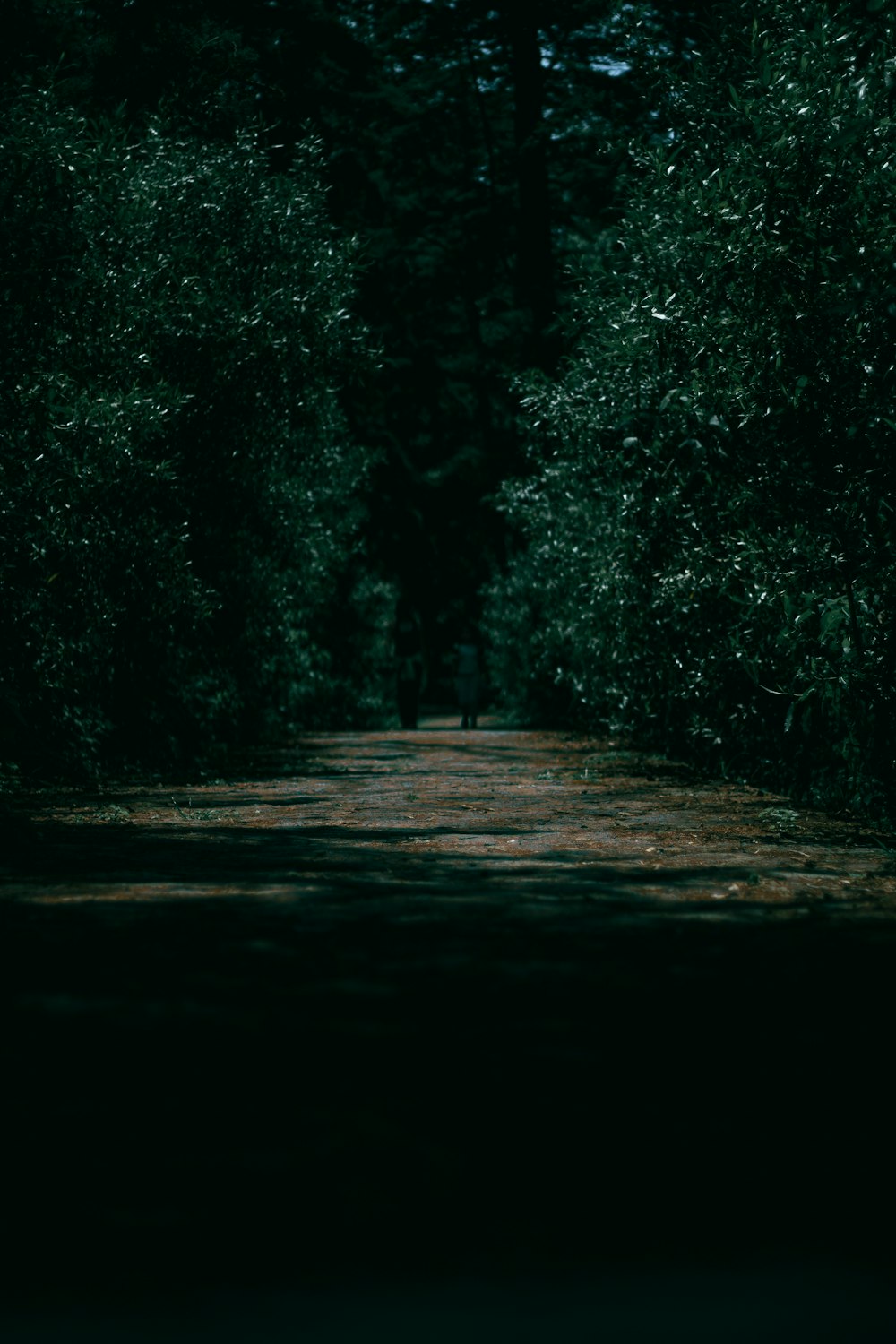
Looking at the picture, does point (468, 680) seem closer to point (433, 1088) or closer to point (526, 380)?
point (526, 380)

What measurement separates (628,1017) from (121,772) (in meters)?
11.8

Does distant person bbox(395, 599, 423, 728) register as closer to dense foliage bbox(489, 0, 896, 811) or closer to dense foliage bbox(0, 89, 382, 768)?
dense foliage bbox(0, 89, 382, 768)

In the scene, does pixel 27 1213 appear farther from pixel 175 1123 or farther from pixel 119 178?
pixel 119 178

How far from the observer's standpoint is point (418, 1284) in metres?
3.26

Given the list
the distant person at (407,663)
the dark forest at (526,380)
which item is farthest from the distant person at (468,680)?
the dark forest at (526,380)

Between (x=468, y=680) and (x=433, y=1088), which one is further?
(x=468, y=680)

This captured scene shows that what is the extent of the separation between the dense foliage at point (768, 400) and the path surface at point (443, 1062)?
206cm

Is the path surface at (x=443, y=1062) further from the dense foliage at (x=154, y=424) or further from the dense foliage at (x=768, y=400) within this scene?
the dense foliage at (x=154, y=424)

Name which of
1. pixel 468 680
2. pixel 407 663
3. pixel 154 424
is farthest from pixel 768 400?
pixel 407 663

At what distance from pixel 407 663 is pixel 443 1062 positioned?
25.7 metres

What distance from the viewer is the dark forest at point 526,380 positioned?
35.2 feet

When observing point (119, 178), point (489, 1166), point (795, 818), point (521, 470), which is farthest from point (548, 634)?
point (489, 1166)

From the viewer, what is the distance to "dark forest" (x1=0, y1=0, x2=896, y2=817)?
1073cm

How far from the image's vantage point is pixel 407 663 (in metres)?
30.5
